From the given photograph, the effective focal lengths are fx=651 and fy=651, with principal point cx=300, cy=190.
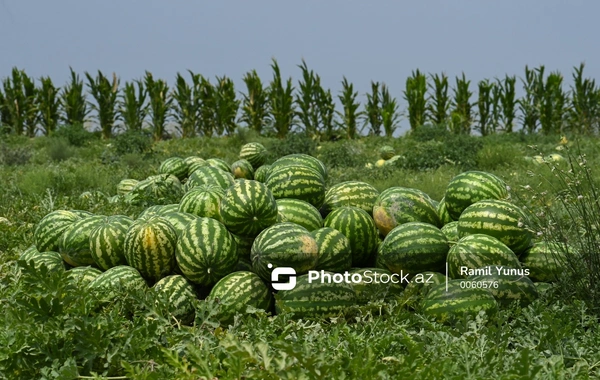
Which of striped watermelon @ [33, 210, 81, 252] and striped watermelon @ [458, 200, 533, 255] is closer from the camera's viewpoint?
striped watermelon @ [458, 200, 533, 255]

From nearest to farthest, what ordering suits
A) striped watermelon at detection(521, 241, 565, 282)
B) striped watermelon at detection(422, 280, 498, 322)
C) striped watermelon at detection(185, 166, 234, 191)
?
striped watermelon at detection(422, 280, 498, 322)
striped watermelon at detection(521, 241, 565, 282)
striped watermelon at detection(185, 166, 234, 191)

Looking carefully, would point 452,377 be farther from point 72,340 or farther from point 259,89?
point 259,89

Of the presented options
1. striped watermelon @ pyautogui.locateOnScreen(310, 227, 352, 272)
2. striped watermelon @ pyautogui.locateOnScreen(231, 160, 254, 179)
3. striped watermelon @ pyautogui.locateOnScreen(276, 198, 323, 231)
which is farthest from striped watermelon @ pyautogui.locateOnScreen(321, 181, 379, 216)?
striped watermelon @ pyautogui.locateOnScreen(231, 160, 254, 179)

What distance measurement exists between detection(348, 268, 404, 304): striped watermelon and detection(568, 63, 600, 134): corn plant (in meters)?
19.8

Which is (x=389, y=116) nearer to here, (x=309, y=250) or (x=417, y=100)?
(x=417, y=100)

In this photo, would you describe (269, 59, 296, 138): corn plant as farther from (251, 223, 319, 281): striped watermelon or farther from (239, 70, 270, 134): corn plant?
(251, 223, 319, 281): striped watermelon

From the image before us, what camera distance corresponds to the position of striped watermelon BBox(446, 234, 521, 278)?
11.5 ft

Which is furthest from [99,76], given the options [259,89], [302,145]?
[302,145]

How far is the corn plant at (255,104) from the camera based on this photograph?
22.0m

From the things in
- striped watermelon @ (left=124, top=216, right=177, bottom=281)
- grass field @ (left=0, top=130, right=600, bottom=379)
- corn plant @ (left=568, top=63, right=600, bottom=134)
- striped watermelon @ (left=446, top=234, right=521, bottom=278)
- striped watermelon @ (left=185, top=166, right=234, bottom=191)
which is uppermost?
A: corn plant @ (left=568, top=63, right=600, bottom=134)

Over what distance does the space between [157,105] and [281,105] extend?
13.9 ft

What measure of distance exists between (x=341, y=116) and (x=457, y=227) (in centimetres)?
1806

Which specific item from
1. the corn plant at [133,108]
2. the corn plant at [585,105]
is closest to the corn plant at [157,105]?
the corn plant at [133,108]

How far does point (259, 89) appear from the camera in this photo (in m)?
22.1
